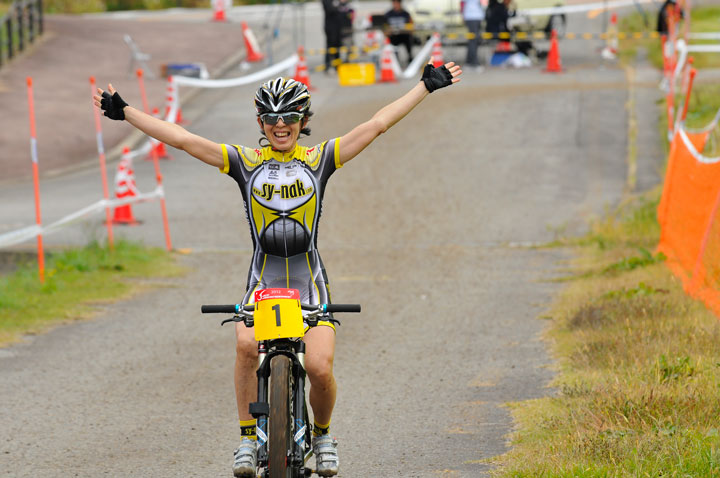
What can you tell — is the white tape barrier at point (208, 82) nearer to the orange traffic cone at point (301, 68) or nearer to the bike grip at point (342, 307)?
the orange traffic cone at point (301, 68)

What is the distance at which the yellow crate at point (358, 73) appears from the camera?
28.0 meters

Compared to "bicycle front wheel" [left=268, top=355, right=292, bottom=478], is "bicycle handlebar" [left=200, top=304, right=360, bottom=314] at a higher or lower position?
higher

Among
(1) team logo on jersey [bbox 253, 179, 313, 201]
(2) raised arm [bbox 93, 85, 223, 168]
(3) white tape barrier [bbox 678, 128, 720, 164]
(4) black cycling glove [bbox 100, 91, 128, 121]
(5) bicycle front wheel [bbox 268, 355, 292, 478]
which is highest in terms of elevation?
(4) black cycling glove [bbox 100, 91, 128, 121]

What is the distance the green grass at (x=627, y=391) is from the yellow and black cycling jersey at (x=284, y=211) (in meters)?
1.52

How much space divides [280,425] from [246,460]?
41 centimetres

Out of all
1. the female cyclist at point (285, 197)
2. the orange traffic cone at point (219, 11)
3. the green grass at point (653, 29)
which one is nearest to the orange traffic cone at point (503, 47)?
the green grass at point (653, 29)

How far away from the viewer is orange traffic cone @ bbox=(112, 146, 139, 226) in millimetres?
17062

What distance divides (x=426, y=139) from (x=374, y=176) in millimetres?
2844

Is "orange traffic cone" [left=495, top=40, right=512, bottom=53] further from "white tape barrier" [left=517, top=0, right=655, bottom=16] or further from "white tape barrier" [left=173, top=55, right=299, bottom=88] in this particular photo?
"white tape barrier" [left=173, top=55, right=299, bottom=88]

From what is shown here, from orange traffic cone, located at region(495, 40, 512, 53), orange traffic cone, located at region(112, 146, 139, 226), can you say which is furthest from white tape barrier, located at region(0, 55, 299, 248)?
orange traffic cone, located at region(495, 40, 512, 53)

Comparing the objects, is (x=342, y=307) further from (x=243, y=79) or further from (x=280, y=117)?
(x=243, y=79)

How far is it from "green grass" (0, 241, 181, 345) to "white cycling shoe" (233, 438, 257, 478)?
554 centimetres

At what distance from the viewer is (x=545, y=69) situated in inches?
1164

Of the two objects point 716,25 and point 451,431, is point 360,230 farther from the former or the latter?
point 716,25
